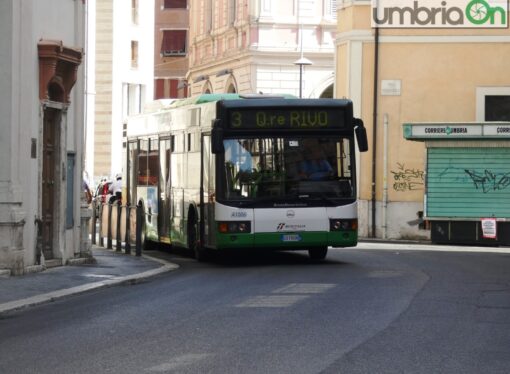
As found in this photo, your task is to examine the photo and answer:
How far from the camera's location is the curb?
17.2 meters

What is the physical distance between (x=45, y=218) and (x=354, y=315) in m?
10.00

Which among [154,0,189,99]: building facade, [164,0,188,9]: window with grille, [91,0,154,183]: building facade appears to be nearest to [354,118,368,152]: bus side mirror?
[91,0,154,183]: building facade

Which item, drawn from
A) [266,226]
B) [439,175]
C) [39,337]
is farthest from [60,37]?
[439,175]

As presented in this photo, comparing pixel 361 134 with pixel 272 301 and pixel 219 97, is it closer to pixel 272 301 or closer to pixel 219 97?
pixel 219 97

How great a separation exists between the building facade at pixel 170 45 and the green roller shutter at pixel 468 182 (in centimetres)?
6283

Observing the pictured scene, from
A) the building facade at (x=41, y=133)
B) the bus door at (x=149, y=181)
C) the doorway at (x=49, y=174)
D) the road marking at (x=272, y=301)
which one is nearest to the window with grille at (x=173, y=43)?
the bus door at (x=149, y=181)

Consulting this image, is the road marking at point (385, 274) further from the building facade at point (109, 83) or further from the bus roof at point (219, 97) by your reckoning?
the building facade at point (109, 83)

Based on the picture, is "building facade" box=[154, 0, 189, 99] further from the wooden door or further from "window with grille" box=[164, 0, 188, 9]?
the wooden door

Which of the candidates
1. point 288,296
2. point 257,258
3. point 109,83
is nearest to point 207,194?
point 257,258

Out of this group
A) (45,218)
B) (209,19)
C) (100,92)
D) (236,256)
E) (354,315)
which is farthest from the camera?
(100,92)

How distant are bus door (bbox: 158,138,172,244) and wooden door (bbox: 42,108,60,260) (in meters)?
5.14

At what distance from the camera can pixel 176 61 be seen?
Result: 10112 centimetres

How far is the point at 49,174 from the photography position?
24.6 metres

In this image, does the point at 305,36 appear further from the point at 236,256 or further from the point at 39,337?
the point at 39,337
